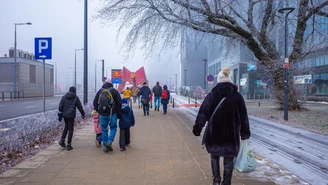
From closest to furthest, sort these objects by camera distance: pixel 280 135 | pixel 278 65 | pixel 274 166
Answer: pixel 274 166 < pixel 280 135 < pixel 278 65

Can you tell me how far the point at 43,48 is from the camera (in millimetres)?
8859

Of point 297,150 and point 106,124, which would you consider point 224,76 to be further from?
point 297,150

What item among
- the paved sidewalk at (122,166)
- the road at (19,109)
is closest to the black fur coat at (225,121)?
the paved sidewalk at (122,166)

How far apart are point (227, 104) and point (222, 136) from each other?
416 mm

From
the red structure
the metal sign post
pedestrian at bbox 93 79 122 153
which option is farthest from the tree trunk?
the red structure

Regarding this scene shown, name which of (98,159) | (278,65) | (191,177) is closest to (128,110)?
(98,159)

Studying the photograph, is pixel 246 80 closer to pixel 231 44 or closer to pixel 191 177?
pixel 231 44

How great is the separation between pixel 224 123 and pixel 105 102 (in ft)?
10.5

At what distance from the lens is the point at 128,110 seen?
6805 millimetres

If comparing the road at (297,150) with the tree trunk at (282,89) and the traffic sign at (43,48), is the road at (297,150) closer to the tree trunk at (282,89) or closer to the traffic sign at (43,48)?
the tree trunk at (282,89)

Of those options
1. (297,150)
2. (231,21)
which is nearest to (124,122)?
(297,150)

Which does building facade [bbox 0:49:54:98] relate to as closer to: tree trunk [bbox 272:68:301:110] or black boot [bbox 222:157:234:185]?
tree trunk [bbox 272:68:301:110]

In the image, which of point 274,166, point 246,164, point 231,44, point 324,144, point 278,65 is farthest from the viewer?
point 231,44

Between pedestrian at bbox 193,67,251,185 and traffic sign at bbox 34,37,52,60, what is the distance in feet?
21.4
